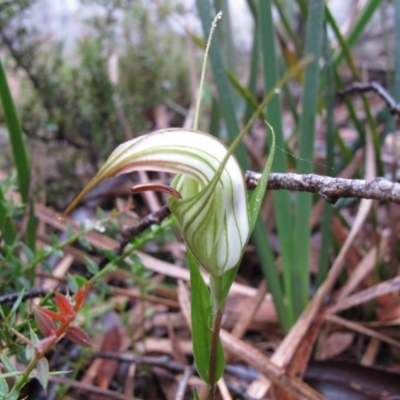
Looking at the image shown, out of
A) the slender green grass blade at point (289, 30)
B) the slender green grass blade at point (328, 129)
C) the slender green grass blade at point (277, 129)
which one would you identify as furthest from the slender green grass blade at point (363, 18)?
the slender green grass blade at point (277, 129)

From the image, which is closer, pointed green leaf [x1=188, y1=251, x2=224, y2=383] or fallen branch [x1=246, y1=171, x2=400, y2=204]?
fallen branch [x1=246, y1=171, x2=400, y2=204]

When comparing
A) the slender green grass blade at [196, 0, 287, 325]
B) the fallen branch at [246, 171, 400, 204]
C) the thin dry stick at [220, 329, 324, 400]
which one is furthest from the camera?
the slender green grass blade at [196, 0, 287, 325]

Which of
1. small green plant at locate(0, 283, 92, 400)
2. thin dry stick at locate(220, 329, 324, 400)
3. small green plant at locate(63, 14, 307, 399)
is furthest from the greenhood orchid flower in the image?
thin dry stick at locate(220, 329, 324, 400)

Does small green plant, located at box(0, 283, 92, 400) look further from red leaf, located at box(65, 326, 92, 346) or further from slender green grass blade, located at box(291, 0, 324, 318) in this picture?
slender green grass blade, located at box(291, 0, 324, 318)

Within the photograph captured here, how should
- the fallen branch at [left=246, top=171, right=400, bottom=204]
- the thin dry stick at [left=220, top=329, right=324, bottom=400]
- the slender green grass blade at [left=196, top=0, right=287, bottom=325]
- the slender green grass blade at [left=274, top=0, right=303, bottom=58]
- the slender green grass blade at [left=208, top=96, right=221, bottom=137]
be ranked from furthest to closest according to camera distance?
the slender green grass blade at [left=208, top=96, right=221, bottom=137] < the slender green grass blade at [left=274, top=0, right=303, bottom=58] < the slender green grass blade at [left=196, top=0, right=287, bottom=325] < the thin dry stick at [left=220, top=329, right=324, bottom=400] < the fallen branch at [left=246, top=171, right=400, bottom=204]

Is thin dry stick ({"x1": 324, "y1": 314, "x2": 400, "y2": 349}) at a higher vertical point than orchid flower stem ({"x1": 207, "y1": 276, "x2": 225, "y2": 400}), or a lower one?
lower

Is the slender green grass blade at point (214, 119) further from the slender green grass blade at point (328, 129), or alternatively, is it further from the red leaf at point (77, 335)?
the red leaf at point (77, 335)

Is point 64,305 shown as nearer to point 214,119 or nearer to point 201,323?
point 201,323

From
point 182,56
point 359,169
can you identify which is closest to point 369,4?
point 359,169
